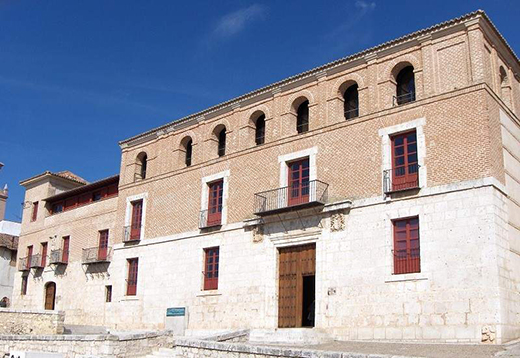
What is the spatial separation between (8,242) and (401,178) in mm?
30032

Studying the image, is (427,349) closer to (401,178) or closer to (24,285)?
(401,178)

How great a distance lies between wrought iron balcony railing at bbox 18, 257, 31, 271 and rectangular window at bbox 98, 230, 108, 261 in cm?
608

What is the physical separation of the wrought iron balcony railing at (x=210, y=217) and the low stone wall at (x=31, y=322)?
6.72 metres

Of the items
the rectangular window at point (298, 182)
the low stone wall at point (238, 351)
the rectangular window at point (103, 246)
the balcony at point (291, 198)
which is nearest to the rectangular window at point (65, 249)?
the rectangular window at point (103, 246)

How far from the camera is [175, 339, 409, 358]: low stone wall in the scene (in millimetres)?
11059

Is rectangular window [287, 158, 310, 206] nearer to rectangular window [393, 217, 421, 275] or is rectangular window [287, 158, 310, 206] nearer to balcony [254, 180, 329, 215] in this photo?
balcony [254, 180, 329, 215]

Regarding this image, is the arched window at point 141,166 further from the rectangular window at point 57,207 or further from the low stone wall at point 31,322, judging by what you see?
the rectangular window at point 57,207

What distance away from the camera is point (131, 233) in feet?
88.0

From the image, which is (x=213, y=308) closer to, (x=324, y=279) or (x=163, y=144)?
(x=324, y=279)

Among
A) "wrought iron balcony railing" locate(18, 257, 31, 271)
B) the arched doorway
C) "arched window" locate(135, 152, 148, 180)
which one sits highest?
"arched window" locate(135, 152, 148, 180)

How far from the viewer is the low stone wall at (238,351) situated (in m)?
11.1

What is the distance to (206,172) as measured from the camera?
79.8 feet

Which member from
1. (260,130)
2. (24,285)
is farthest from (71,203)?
(260,130)

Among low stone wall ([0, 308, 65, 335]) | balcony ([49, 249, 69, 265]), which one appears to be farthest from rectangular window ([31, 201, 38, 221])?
low stone wall ([0, 308, 65, 335])
